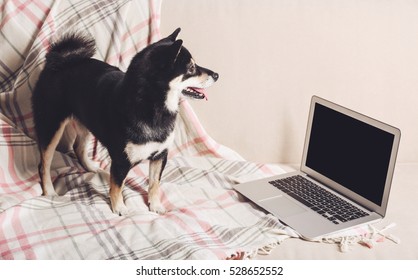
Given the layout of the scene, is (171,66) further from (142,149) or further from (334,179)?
(334,179)

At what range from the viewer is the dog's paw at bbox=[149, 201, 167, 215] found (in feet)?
4.89

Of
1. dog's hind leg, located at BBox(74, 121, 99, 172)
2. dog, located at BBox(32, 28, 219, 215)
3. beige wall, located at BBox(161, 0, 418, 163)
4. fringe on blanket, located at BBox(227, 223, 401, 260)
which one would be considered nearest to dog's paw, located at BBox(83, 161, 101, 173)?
dog's hind leg, located at BBox(74, 121, 99, 172)

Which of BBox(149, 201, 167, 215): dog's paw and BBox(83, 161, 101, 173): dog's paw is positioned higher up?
BBox(83, 161, 101, 173): dog's paw

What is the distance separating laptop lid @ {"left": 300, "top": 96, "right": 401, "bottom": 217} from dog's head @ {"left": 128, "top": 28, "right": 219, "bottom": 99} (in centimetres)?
38

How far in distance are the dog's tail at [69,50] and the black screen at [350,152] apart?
2.18 ft

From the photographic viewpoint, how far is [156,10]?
1696 mm

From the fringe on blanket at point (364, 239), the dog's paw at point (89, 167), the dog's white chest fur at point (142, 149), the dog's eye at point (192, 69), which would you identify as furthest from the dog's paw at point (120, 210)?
the fringe on blanket at point (364, 239)

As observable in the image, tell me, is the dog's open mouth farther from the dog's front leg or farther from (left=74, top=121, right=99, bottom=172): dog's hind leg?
(left=74, top=121, right=99, bottom=172): dog's hind leg

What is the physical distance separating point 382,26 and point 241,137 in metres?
0.54

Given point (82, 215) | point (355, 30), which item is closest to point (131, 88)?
point (82, 215)

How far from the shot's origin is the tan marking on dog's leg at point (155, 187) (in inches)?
58.9

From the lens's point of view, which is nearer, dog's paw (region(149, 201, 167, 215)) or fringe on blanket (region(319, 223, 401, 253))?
fringe on blanket (region(319, 223, 401, 253))

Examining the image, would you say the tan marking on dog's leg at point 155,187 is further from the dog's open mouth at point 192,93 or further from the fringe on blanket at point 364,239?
the fringe on blanket at point 364,239

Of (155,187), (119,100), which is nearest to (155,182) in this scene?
(155,187)
